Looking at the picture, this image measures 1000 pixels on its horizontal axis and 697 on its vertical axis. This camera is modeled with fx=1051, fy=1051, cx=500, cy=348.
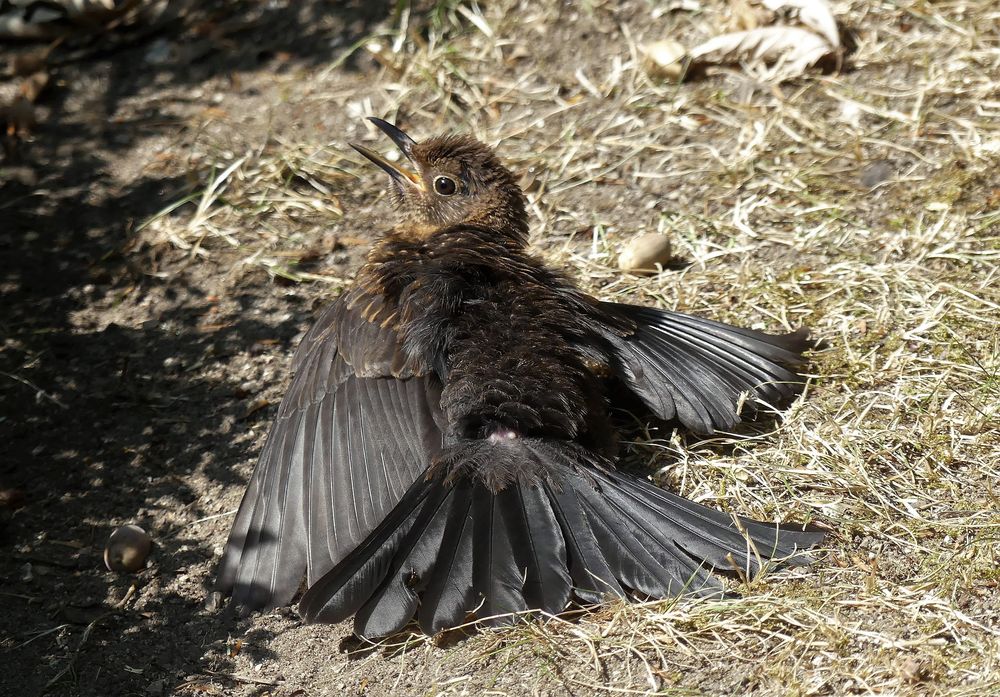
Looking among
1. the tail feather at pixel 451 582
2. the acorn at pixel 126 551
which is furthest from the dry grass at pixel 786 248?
the acorn at pixel 126 551

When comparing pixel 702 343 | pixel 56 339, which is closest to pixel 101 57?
pixel 56 339

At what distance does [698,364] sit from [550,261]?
4.74 ft

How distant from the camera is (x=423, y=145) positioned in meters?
5.35

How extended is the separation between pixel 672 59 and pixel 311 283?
270cm

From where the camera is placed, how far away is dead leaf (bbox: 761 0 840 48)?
6430 millimetres

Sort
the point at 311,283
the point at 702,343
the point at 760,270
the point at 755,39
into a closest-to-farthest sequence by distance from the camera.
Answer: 1. the point at 702,343
2. the point at 760,270
3. the point at 311,283
4. the point at 755,39

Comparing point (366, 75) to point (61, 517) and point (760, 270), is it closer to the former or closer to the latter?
point (760, 270)

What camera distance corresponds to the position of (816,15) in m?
Answer: 6.50

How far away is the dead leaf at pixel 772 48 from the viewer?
254 inches

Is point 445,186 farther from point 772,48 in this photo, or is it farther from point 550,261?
point 772,48

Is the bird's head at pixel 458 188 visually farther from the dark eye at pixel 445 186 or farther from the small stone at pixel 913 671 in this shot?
the small stone at pixel 913 671

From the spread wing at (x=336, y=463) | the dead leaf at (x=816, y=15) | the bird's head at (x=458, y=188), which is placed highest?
the dead leaf at (x=816, y=15)

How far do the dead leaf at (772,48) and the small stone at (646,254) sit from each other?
1752mm

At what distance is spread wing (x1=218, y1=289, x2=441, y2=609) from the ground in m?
0.26
